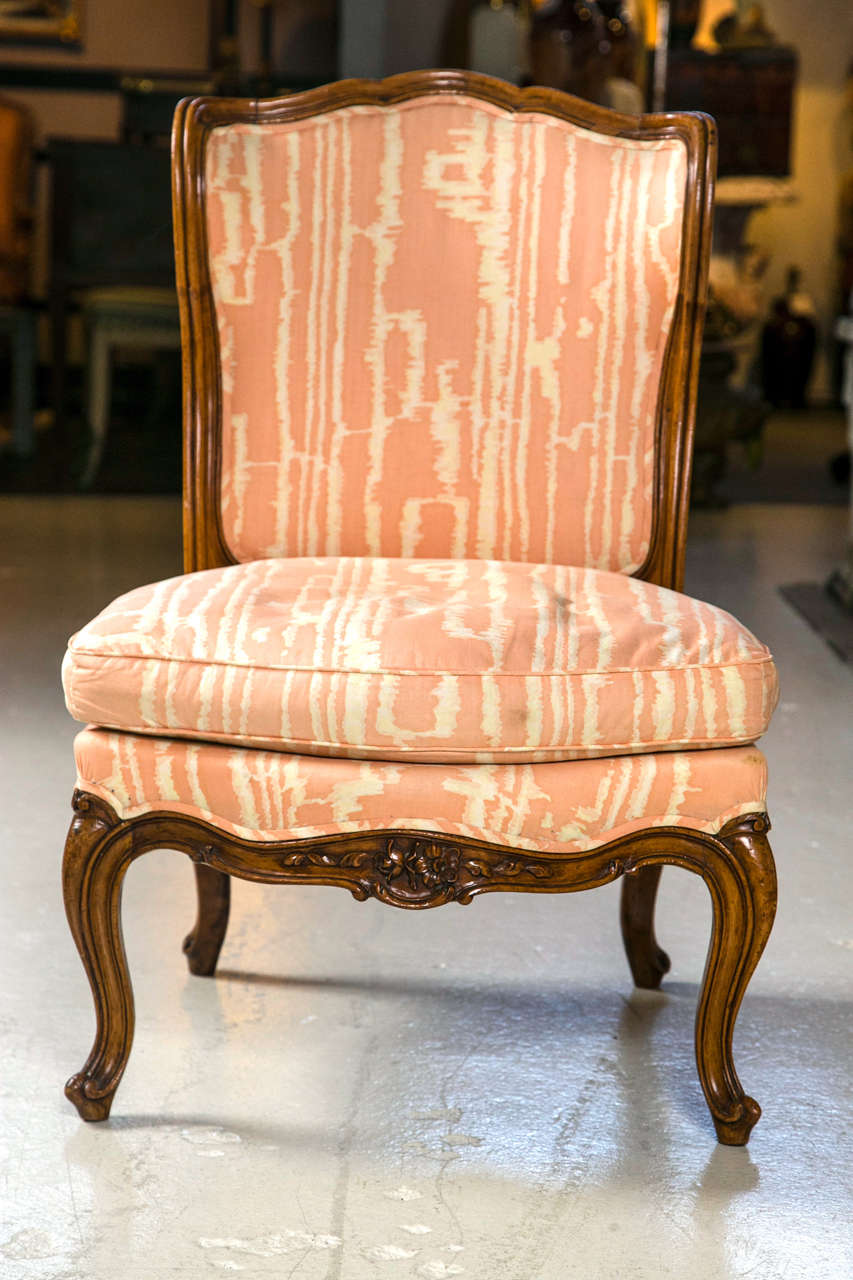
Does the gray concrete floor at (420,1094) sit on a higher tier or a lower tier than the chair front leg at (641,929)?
lower

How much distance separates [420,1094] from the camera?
1295 mm

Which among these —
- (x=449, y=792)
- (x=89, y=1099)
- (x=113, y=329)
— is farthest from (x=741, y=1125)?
(x=113, y=329)

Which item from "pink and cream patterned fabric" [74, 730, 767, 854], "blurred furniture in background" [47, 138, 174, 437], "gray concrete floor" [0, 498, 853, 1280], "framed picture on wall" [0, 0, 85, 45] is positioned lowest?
"gray concrete floor" [0, 498, 853, 1280]

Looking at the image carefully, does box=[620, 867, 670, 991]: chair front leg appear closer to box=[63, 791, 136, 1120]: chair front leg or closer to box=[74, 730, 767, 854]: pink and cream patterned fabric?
box=[74, 730, 767, 854]: pink and cream patterned fabric

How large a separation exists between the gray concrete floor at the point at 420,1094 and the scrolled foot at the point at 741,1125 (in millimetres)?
12

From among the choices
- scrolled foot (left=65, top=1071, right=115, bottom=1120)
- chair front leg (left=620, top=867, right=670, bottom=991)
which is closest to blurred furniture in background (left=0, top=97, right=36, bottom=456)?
chair front leg (left=620, top=867, right=670, bottom=991)

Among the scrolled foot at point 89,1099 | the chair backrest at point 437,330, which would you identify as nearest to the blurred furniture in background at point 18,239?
the chair backrest at point 437,330

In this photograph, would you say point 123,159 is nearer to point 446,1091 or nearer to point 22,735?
point 22,735

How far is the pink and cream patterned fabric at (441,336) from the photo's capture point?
1.45 metres

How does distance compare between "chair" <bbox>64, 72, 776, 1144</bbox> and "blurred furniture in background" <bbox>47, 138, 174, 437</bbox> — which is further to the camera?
"blurred furniture in background" <bbox>47, 138, 174, 437</bbox>

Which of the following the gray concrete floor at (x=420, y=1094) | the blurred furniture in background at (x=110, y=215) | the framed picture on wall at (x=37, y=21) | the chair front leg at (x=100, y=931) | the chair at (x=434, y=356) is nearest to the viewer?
the gray concrete floor at (x=420, y=1094)

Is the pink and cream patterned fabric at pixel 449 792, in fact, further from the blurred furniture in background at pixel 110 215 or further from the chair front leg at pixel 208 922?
the blurred furniture in background at pixel 110 215

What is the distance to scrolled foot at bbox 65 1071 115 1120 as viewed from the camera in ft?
4.06

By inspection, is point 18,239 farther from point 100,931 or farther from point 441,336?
point 100,931
